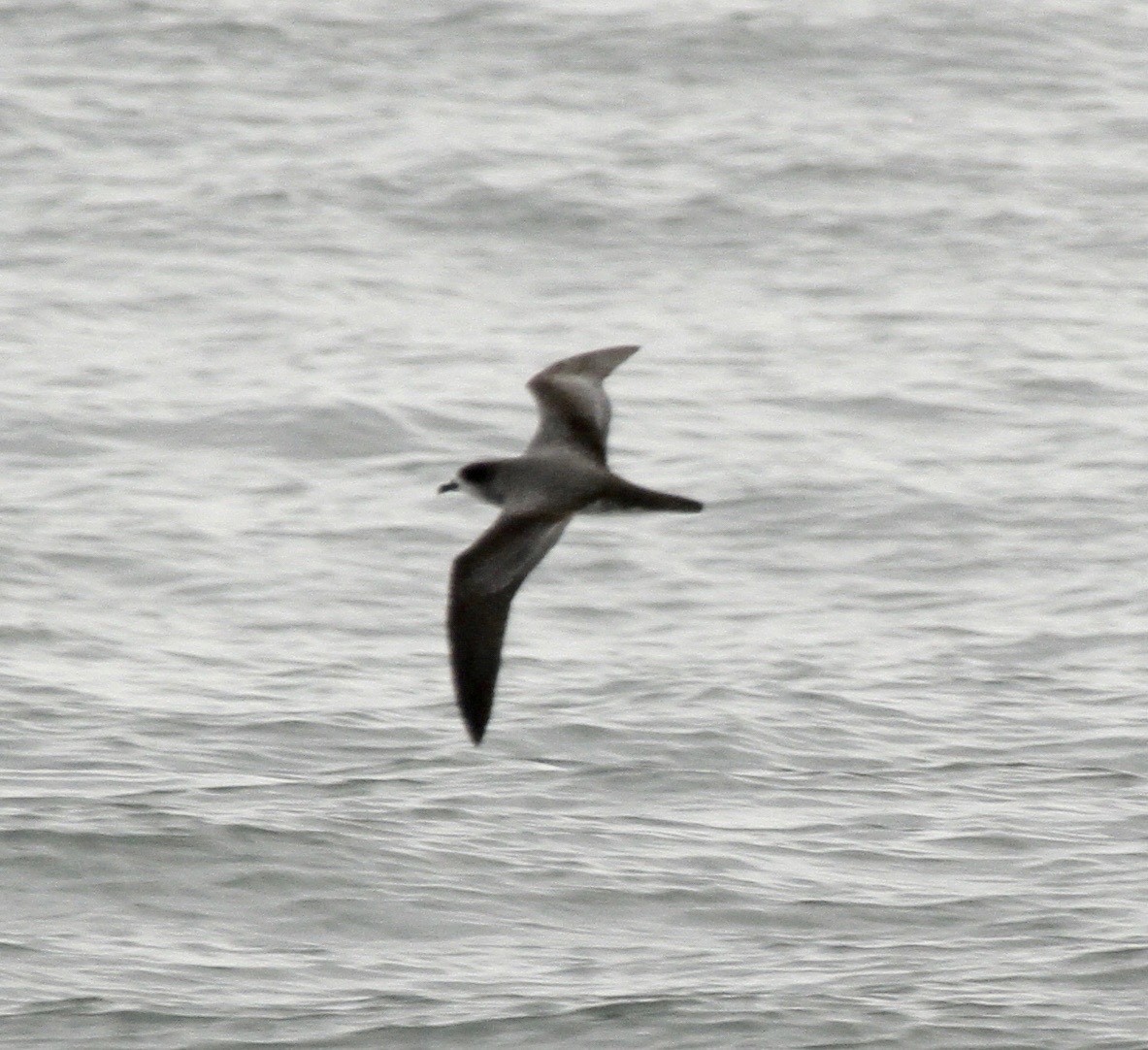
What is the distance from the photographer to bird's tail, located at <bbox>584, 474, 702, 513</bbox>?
7652 millimetres

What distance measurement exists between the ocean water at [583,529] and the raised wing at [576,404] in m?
1.40

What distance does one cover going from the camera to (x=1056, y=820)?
9547mm

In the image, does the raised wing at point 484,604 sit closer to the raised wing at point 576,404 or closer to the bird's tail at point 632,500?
the bird's tail at point 632,500

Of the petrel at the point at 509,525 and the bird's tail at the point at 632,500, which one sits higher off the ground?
the bird's tail at the point at 632,500

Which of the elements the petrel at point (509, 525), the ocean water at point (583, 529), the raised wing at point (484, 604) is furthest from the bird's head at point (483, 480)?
the ocean water at point (583, 529)

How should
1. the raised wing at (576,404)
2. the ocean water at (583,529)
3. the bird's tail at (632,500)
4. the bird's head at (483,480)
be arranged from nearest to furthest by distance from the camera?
the bird's tail at (632,500) → the bird's head at (483,480) → the ocean water at (583,529) → the raised wing at (576,404)

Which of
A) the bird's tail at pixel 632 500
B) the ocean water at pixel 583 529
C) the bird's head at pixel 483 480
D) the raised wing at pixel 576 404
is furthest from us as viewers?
the raised wing at pixel 576 404

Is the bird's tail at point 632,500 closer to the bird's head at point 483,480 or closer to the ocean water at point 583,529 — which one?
the bird's head at point 483,480

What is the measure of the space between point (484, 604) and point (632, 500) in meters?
0.53

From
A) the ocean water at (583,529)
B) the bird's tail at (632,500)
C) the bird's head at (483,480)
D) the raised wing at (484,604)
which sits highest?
the bird's tail at (632,500)

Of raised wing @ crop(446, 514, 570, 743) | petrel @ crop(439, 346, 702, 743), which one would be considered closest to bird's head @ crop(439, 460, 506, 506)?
petrel @ crop(439, 346, 702, 743)

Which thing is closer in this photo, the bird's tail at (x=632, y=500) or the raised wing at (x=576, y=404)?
the bird's tail at (x=632, y=500)

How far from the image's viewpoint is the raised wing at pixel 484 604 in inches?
302

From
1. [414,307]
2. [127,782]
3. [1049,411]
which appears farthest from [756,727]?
[414,307]
